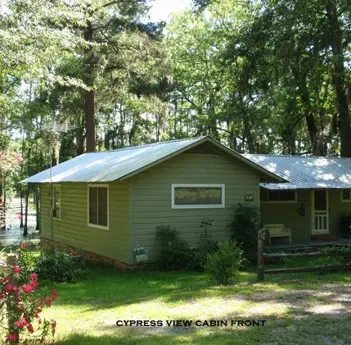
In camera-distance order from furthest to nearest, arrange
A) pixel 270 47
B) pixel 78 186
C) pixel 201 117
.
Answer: pixel 201 117, pixel 270 47, pixel 78 186

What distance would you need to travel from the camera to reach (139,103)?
34.0 metres

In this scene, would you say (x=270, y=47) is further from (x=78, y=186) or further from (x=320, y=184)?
(x=78, y=186)

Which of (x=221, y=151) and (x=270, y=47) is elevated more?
(x=270, y=47)

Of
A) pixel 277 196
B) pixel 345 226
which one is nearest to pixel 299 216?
pixel 277 196

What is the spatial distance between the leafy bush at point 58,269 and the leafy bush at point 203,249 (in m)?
→ 2.88

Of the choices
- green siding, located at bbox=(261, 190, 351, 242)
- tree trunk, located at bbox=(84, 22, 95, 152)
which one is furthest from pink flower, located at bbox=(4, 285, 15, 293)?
tree trunk, located at bbox=(84, 22, 95, 152)

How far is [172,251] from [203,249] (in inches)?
40.9

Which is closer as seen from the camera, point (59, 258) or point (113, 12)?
point (59, 258)

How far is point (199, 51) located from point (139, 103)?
730 centimetres

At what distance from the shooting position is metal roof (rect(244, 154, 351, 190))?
16072 mm

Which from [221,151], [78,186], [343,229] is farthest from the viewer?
[343,229]

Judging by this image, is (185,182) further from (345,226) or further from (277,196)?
(345,226)

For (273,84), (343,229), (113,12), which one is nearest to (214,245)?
(343,229)

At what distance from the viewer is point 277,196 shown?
16.9m
